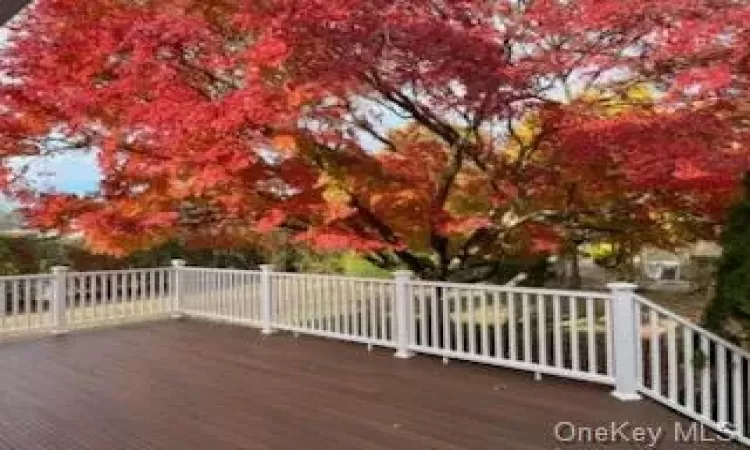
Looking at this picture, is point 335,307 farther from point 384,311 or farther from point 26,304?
point 26,304

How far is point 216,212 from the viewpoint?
25.8 ft

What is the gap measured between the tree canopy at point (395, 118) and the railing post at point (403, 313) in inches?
17.5

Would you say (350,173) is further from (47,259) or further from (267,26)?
(47,259)

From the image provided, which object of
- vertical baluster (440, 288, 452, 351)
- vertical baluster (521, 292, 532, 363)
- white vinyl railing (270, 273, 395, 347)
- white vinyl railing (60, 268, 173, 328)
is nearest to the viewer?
vertical baluster (521, 292, 532, 363)

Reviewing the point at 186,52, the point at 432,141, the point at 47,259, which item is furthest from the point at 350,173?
the point at 47,259

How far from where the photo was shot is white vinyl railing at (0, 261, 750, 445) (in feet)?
14.1

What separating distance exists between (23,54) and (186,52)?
5.45 feet

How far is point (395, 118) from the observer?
6930 millimetres

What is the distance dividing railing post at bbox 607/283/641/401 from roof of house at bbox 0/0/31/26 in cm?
380

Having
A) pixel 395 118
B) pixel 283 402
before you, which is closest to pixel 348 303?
pixel 395 118

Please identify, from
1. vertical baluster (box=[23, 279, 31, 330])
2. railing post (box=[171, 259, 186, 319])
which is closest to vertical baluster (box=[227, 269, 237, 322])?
railing post (box=[171, 259, 186, 319])

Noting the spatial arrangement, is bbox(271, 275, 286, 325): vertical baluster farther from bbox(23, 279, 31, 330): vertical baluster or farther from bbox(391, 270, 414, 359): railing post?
bbox(23, 279, 31, 330): vertical baluster

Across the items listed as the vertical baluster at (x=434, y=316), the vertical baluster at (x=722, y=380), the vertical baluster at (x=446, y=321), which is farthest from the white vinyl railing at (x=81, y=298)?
the vertical baluster at (x=722, y=380)

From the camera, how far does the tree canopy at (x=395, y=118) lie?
5.52 m
